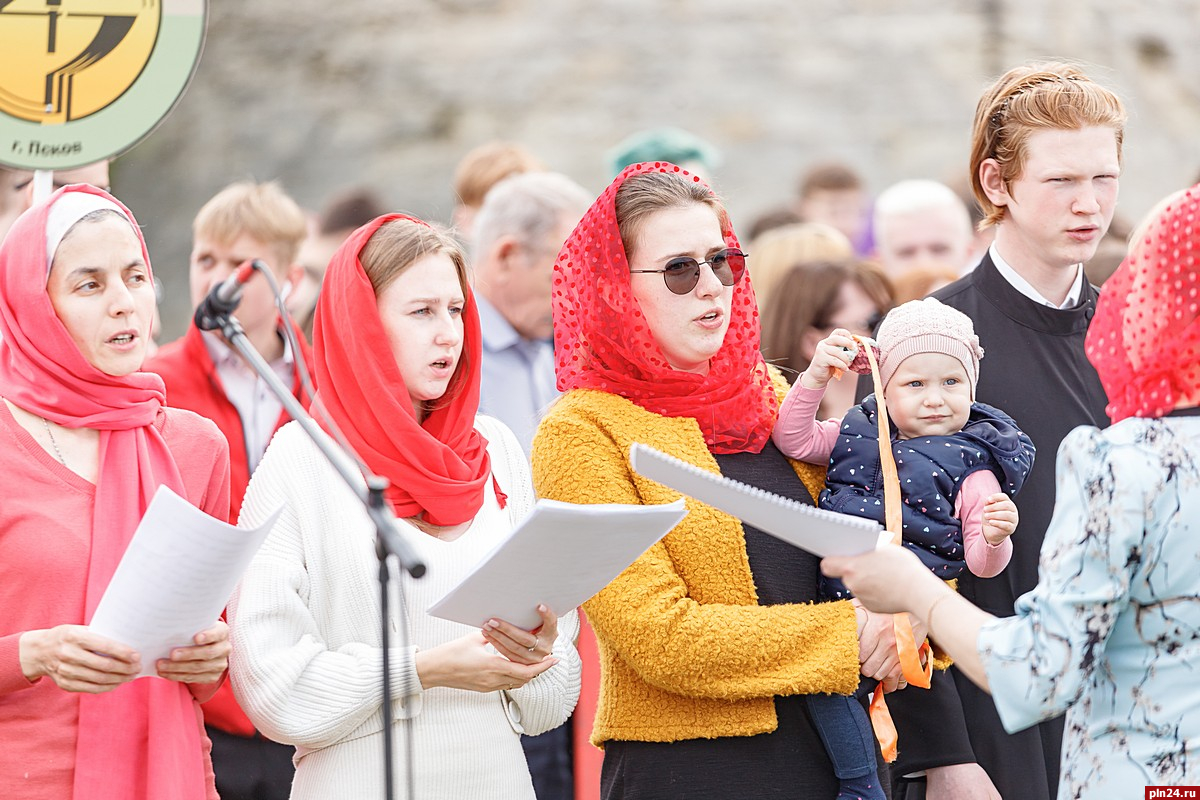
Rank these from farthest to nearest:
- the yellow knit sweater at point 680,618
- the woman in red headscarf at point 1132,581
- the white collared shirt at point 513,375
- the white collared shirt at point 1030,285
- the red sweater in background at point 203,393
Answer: the white collared shirt at point 513,375 → the red sweater in background at point 203,393 → the white collared shirt at point 1030,285 → the yellow knit sweater at point 680,618 → the woman in red headscarf at point 1132,581

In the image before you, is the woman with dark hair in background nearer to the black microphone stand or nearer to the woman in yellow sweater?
the woman in yellow sweater

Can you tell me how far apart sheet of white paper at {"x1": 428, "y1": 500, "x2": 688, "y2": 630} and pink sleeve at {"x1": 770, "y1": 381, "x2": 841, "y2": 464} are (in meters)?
0.66

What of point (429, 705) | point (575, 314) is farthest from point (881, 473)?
point (429, 705)

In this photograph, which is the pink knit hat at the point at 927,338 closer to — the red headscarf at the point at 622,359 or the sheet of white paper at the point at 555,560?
the red headscarf at the point at 622,359

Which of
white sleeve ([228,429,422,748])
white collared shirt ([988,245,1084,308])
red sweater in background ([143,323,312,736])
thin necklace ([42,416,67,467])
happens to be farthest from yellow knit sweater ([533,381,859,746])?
red sweater in background ([143,323,312,736])

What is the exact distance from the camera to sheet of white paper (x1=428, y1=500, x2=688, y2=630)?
9.73 feet

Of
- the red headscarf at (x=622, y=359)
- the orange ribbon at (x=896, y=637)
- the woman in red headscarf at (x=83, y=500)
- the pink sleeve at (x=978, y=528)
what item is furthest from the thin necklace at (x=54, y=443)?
the pink sleeve at (x=978, y=528)

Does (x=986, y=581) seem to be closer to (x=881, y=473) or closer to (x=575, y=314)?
(x=881, y=473)

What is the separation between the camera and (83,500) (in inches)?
131

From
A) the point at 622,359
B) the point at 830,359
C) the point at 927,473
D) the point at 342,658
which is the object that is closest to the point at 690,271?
the point at 622,359

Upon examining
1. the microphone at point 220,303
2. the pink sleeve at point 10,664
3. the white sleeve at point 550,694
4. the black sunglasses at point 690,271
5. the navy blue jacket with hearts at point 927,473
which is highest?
the black sunglasses at point 690,271

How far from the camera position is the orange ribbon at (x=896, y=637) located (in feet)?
11.2

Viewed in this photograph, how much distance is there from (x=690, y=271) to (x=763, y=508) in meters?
0.98

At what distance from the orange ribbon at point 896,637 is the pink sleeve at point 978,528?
6.2 inches
